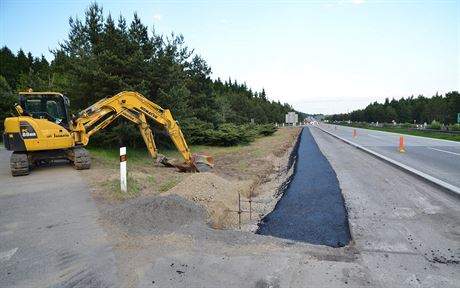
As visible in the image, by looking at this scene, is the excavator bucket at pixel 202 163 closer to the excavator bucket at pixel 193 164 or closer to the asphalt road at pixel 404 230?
the excavator bucket at pixel 193 164

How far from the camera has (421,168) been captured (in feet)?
35.0

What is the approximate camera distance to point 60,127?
1009cm

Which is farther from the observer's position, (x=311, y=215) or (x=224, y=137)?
(x=224, y=137)

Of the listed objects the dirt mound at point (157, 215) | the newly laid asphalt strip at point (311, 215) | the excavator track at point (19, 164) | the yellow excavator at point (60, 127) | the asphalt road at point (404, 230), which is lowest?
the newly laid asphalt strip at point (311, 215)

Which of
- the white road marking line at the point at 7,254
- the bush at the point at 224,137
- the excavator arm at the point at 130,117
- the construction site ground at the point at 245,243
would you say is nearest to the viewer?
the construction site ground at the point at 245,243

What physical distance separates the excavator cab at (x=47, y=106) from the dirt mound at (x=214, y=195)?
5.76 metres

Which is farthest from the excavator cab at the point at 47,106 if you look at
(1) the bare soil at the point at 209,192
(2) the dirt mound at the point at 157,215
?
(2) the dirt mound at the point at 157,215

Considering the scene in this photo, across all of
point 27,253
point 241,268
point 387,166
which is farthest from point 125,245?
point 387,166

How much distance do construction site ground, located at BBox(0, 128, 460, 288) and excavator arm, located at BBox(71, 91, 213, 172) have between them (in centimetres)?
306

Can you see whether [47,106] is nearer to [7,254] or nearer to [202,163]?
[202,163]

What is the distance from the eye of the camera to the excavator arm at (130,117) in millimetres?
10625

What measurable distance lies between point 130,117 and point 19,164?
3.80 m

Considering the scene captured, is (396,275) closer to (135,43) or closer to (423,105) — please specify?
(135,43)

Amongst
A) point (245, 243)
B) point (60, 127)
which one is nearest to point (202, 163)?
point (60, 127)
